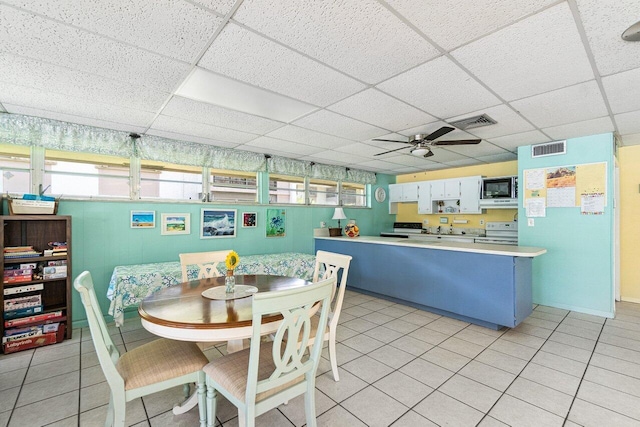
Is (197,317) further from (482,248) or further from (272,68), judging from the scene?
(482,248)

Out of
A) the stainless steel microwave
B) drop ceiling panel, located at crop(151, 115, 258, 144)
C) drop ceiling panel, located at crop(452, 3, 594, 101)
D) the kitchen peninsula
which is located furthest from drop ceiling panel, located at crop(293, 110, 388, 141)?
the stainless steel microwave

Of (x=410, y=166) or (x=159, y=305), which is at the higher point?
(x=410, y=166)

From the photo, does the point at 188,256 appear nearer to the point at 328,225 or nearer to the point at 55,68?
the point at 55,68

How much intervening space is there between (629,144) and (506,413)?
465 centimetres

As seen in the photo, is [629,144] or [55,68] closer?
[55,68]

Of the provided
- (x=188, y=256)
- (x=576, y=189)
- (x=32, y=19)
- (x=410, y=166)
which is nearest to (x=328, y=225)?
(x=410, y=166)

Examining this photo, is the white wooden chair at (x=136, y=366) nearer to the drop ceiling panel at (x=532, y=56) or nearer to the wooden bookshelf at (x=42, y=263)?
the wooden bookshelf at (x=42, y=263)

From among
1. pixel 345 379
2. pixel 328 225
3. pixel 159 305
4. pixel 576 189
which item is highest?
pixel 576 189

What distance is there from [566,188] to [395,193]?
341 cm

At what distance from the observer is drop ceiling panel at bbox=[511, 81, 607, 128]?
8.00ft

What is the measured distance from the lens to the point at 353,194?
6613 mm

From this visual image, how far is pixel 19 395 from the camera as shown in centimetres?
211

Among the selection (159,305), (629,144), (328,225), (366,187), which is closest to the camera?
(159,305)

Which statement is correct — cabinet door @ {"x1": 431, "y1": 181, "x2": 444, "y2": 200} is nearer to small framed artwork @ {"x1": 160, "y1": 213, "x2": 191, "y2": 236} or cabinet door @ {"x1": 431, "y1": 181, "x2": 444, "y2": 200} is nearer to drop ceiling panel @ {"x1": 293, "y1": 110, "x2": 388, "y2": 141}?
drop ceiling panel @ {"x1": 293, "y1": 110, "x2": 388, "y2": 141}
